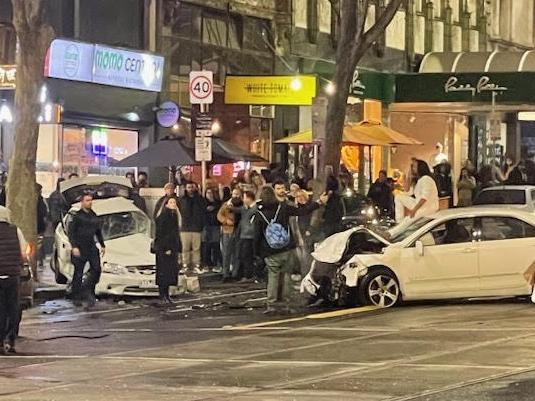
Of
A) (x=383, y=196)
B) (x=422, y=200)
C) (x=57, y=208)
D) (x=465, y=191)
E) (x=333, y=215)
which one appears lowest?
(x=333, y=215)

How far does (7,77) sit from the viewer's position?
75.4ft

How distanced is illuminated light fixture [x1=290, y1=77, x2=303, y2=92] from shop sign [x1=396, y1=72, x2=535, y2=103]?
24.3ft

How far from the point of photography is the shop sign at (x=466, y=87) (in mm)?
37125

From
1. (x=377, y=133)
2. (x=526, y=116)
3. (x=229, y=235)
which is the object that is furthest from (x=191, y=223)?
(x=526, y=116)

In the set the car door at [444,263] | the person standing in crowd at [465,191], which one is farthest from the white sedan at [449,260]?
the person standing in crowd at [465,191]

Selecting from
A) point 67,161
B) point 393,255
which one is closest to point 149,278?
point 393,255

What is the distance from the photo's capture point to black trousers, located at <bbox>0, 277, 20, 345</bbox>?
1425 centimetres

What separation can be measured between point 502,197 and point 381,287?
7.28 m

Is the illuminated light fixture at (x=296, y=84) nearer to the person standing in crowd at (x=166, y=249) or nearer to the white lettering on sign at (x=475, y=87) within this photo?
the white lettering on sign at (x=475, y=87)

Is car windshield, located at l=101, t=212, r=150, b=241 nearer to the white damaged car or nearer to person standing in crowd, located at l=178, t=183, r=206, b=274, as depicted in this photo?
the white damaged car

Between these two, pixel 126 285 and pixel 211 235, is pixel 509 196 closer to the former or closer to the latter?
pixel 211 235

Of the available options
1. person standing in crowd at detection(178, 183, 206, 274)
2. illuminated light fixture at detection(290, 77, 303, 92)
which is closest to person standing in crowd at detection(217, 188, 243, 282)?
person standing in crowd at detection(178, 183, 206, 274)

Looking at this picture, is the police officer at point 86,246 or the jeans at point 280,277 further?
the police officer at point 86,246

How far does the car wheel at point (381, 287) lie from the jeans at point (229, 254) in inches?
214
